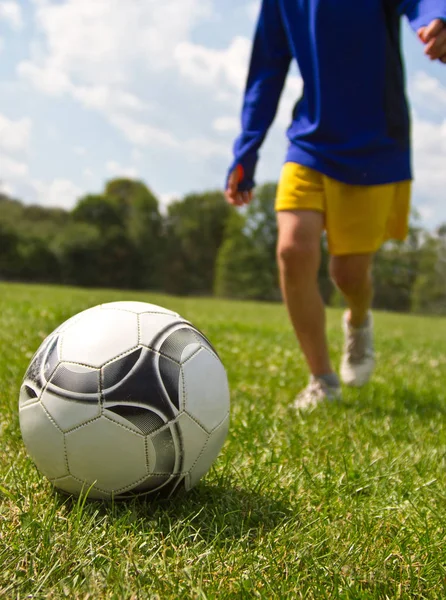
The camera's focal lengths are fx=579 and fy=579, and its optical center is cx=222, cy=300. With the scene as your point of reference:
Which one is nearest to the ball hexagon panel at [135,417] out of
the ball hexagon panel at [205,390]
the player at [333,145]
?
the ball hexagon panel at [205,390]

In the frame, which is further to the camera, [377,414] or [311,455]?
[377,414]

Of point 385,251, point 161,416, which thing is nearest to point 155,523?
point 161,416

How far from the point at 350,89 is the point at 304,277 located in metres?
1.16

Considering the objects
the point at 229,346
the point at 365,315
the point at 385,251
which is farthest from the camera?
the point at 385,251

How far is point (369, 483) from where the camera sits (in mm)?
2293

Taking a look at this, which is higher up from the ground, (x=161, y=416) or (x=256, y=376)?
(x=161, y=416)

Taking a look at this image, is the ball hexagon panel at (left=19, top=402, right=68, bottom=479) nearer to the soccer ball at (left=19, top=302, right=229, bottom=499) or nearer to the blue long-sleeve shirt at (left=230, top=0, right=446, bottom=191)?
the soccer ball at (left=19, top=302, right=229, bottom=499)

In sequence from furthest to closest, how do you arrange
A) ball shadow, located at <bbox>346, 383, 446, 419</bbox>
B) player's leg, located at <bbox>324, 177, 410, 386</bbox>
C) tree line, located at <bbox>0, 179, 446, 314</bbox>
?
tree line, located at <bbox>0, 179, 446, 314</bbox>
ball shadow, located at <bbox>346, 383, 446, 419</bbox>
player's leg, located at <bbox>324, 177, 410, 386</bbox>

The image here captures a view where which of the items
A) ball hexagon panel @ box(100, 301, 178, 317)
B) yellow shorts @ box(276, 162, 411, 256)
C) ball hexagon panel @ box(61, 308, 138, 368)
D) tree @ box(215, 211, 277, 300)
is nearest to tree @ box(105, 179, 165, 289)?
tree @ box(215, 211, 277, 300)

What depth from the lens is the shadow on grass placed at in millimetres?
1792

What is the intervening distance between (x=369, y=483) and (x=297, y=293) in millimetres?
1531

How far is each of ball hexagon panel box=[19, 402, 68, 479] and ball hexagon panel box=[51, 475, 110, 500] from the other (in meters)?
0.02

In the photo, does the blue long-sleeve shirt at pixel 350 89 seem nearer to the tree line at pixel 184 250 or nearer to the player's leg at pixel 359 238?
the player's leg at pixel 359 238

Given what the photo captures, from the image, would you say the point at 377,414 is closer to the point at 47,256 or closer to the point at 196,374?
the point at 196,374
